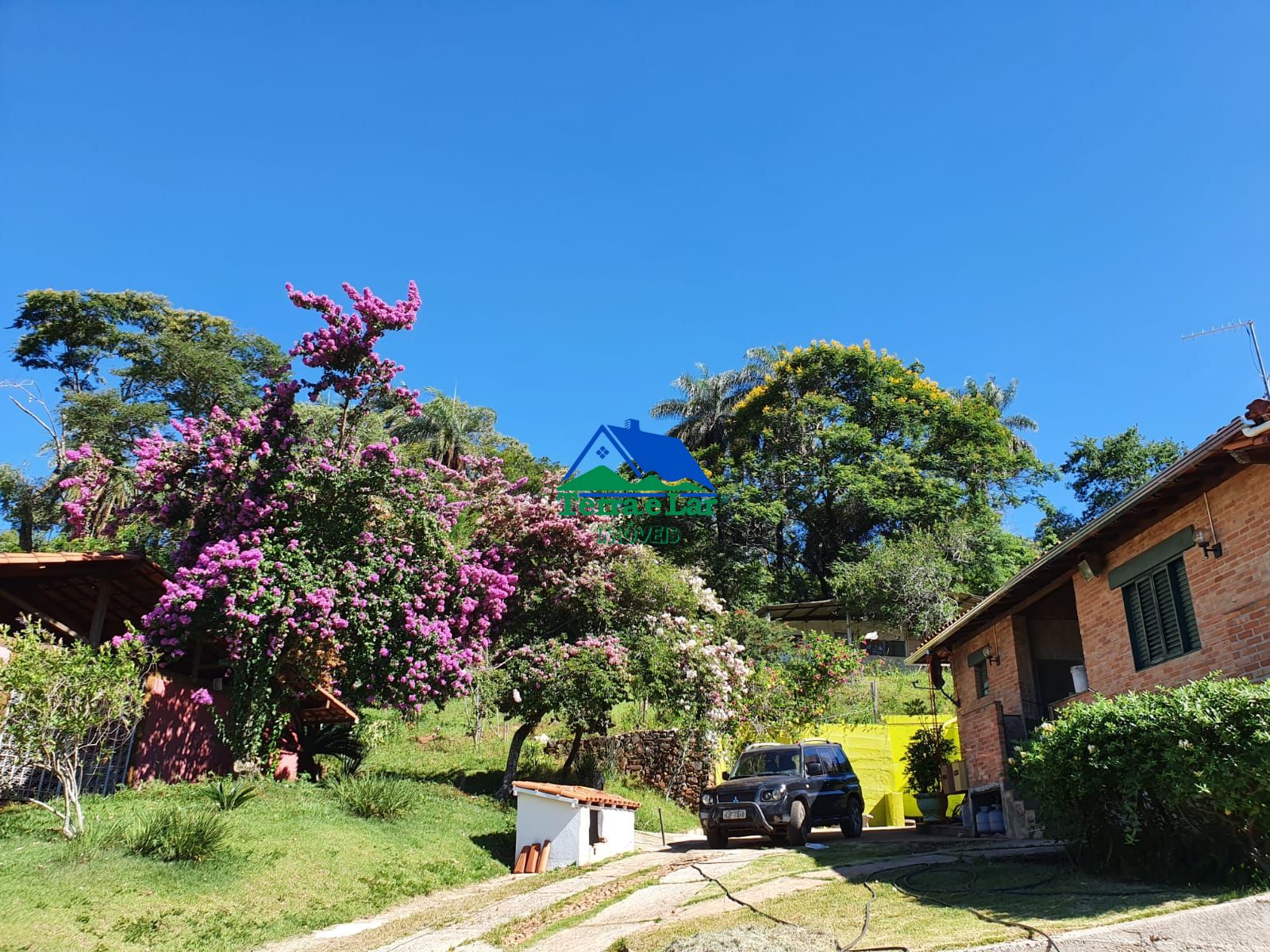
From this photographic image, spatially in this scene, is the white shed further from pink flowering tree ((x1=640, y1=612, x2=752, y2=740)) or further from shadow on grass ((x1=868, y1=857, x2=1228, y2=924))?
shadow on grass ((x1=868, y1=857, x2=1228, y2=924))

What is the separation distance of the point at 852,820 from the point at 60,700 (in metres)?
12.6

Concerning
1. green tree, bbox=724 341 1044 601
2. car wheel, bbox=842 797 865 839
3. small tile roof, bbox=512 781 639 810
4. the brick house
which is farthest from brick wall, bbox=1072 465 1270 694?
green tree, bbox=724 341 1044 601

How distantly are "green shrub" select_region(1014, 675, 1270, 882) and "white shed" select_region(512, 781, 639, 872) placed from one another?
763 centimetres

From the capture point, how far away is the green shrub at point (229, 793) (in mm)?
12430

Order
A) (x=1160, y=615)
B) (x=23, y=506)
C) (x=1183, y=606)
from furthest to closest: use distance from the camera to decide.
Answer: (x=23, y=506), (x=1160, y=615), (x=1183, y=606)

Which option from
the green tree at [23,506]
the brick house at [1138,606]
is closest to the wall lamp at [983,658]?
the brick house at [1138,606]

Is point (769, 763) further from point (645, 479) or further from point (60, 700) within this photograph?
point (645, 479)

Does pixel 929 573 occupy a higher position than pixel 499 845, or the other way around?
pixel 929 573

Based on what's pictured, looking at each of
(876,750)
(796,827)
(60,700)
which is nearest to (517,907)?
(796,827)

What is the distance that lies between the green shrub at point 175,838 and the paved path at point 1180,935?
8.75 metres

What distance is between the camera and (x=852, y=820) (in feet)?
50.6

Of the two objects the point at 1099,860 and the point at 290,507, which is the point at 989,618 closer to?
the point at 1099,860

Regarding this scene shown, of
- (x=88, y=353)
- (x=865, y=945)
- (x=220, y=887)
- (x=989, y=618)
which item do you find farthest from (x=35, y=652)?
(x=88, y=353)

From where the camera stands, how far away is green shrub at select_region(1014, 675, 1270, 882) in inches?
258
